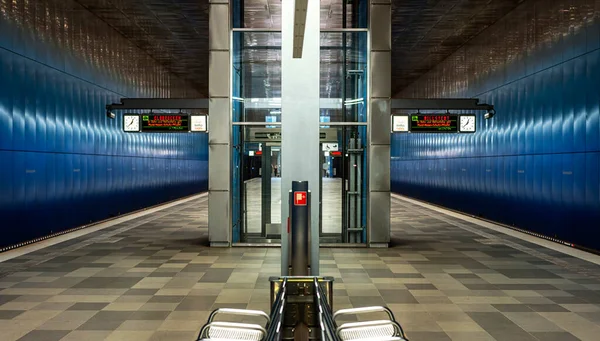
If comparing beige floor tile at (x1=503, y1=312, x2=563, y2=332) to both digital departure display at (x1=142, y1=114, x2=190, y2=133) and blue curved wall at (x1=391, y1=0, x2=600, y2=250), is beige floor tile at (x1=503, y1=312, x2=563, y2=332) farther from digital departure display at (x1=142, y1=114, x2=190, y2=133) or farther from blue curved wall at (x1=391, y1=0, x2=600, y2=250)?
digital departure display at (x1=142, y1=114, x2=190, y2=133)

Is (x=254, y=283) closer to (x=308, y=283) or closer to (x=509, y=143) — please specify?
(x=308, y=283)

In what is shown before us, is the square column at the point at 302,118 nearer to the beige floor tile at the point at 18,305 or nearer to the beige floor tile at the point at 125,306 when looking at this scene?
the beige floor tile at the point at 125,306

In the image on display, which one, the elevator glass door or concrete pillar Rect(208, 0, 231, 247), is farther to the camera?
the elevator glass door

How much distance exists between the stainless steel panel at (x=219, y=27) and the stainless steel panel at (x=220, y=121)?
124 cm

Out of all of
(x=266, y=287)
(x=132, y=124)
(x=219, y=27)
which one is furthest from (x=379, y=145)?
(x=132, y=124)

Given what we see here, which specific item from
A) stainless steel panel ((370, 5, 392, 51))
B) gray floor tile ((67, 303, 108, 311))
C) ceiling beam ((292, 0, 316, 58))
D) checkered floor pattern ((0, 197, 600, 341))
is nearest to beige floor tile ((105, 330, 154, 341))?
checkered floor pattern ((0, 197, 600, 341))

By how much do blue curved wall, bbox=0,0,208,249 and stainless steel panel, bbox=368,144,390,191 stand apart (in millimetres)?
7872

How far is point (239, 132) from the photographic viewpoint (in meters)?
12.8

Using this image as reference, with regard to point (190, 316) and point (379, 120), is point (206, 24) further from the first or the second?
point (190, 316)

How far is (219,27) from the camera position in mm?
12141

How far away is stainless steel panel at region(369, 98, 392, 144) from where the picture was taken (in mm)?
12156

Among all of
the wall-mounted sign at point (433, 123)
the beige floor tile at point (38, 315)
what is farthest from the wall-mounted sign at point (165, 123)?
the beige floor tile at point (38, 315)

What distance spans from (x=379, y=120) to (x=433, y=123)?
161 inches

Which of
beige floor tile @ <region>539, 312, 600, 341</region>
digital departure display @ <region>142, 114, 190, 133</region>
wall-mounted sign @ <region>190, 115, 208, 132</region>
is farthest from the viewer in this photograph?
digital departure display @ <region>142, 114, 190, 133</region>
